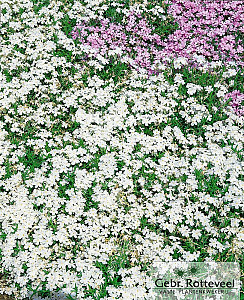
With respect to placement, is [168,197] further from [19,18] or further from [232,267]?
[19,18]

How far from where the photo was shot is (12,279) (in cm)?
486

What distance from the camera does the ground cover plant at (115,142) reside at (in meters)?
4.81

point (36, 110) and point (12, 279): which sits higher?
point (36, 110)

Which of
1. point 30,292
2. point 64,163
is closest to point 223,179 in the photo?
point 64,163

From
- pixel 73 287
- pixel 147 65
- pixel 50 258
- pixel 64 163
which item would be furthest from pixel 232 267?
pixel 147 65

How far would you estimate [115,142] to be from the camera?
5.73 meters

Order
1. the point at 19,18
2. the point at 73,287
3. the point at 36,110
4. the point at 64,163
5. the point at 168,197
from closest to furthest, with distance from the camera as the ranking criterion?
the point at 73,287 < the point at 168,197 < the point at 64,163 < the point at 36,110 < the point at 19,18

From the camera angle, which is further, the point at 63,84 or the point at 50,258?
the point at 63,84

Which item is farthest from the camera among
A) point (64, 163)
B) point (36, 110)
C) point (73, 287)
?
point (36, 110)

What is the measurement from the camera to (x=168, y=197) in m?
5.16

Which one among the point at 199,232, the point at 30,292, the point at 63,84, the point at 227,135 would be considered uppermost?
the point at 63,84

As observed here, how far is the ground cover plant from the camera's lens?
4812 millimetres

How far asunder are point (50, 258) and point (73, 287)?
0.52m

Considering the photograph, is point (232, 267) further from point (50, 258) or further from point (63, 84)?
point (63, 84)
